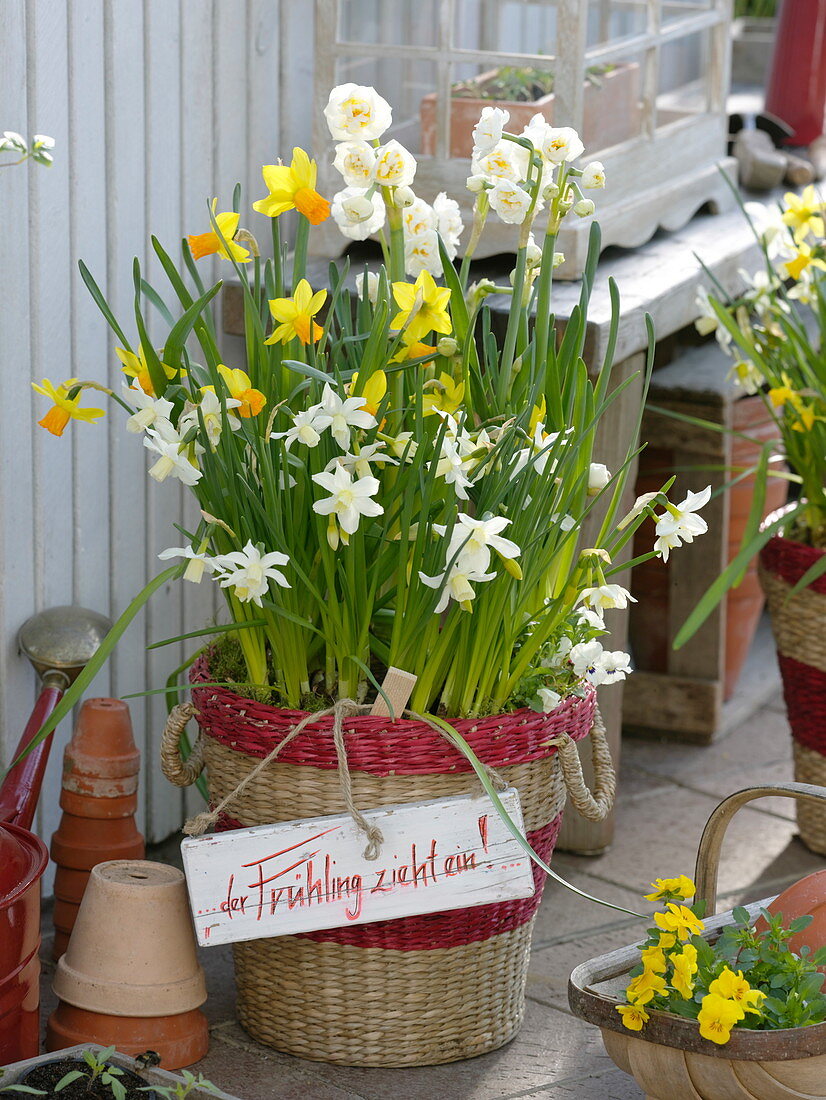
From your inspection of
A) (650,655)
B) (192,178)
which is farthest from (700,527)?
(650,655)

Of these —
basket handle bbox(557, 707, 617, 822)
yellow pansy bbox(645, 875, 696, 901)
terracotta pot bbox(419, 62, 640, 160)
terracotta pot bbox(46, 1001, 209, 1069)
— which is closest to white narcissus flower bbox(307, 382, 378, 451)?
basket handle bbox(557, 707, 617, 822)

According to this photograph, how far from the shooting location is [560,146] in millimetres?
1442

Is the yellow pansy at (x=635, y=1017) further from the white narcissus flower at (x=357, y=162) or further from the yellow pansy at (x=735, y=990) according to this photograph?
the white narcissus flower at (x=357, y=162)

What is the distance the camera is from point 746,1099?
1.38 meters

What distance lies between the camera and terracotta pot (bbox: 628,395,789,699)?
9.02ft

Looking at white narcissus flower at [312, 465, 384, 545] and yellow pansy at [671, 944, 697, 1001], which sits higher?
white narcissus flower at [312, 465, 384, 545]

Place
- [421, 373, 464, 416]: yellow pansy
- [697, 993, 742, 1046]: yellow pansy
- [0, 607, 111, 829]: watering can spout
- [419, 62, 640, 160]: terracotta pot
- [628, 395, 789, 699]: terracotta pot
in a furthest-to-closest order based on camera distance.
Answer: [628, 395, 789, 699]: terracotta pot < [419, 62, 640, 160]: terracotta pot < [0, 607, 111, 829]: watering can spout < [421, 373, 464, 416]: yellow pansy < [697, 993, 742, 1046]: yellow pansy

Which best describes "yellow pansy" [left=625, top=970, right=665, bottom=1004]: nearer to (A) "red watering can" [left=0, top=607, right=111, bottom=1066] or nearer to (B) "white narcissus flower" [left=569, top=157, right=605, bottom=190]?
(A) "red watering can" [left=0, top=607, right=111, bottom=1066]

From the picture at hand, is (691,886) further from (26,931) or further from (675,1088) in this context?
(26,931)

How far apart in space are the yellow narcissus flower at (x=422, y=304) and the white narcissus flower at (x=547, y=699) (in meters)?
0.40

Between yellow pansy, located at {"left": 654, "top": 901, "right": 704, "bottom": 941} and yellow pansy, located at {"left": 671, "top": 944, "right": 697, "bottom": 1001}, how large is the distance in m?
0.03

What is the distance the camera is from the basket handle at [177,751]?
1625 millimetres

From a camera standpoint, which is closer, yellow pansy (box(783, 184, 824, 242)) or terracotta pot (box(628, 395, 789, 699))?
yellow pansy (box(783, 184, 824, 242))

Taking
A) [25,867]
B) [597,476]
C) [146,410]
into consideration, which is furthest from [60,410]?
[597,476]
